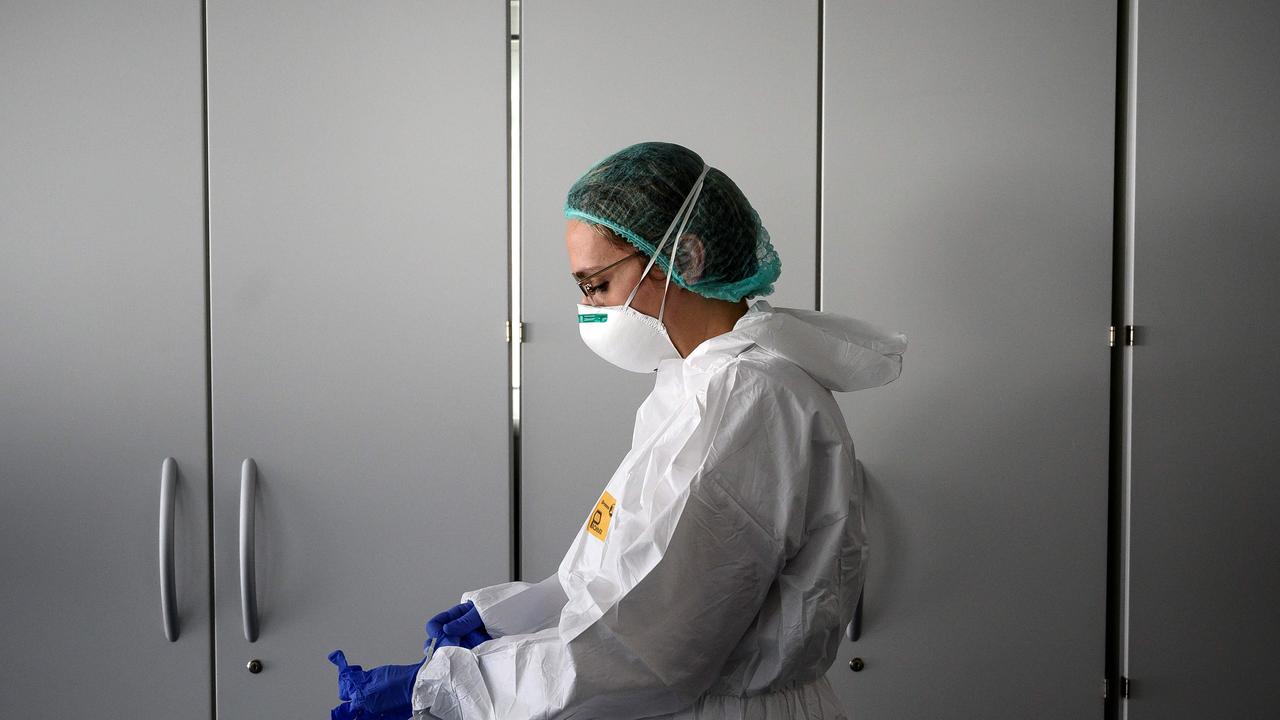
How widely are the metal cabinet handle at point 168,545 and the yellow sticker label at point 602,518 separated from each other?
3.39 feet

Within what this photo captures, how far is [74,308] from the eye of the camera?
66.6 inches

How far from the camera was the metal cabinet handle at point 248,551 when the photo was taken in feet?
5.47

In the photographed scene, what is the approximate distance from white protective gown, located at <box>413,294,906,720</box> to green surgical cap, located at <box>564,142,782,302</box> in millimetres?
80

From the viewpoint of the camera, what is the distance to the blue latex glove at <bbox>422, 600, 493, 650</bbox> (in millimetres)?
1180

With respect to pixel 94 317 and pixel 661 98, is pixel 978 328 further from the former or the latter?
pixel 94 317

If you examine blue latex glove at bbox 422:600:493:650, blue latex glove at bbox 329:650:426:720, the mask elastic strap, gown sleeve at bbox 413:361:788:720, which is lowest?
blue latex glove at bbox 329:650:426:720

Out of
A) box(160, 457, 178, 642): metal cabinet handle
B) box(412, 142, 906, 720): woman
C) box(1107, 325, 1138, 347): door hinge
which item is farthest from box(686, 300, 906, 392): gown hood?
box(160, 457, 178, 642): metal cabinet handle

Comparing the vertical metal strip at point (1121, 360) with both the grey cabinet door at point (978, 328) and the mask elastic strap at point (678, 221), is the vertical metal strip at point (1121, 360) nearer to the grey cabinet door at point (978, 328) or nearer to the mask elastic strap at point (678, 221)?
the grey cabinet door at point (978, 328)

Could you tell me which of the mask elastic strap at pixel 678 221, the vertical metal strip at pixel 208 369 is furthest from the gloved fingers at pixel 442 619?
the vertical metal strip at pixel 208 369

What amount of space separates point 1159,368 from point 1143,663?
2.00 feet

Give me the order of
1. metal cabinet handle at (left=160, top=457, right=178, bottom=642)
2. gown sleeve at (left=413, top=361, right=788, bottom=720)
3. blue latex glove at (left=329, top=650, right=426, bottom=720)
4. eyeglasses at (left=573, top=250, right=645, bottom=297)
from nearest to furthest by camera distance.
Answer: gown sleeve at (left=413, top=361, right=788, bottom=720) → blue latex glove at (left=329, top=650, right=426, bottom=720) → eyeglasses at (left=573, top=250, right=645, bottom=297) → metal cabinet handle at (left=160, top=457, right=178, bottom=642)

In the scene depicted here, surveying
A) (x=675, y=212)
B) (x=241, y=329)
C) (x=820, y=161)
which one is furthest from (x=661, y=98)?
(x=241, y=329)

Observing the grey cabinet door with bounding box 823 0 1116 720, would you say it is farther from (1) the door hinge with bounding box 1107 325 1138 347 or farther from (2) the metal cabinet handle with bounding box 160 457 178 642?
(2) the metal cabinet handle with bounding box 160 457 178 642

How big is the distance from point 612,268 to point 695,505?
0.37m
